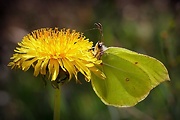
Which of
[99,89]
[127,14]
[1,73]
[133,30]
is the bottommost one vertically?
[99,89]

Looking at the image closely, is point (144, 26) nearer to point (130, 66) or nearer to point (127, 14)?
point (127, 14)

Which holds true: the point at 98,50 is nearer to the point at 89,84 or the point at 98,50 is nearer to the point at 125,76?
the point at 125,76

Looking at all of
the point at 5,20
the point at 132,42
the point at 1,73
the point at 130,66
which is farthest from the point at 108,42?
the point at 5,20

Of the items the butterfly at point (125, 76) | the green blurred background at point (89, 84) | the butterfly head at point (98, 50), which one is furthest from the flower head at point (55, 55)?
the green blurred background at point (89, 84)

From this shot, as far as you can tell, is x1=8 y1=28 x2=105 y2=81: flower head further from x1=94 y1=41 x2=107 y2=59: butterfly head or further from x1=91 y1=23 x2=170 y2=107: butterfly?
x1=91 y1=23 x2=170 y2=107: butterfly

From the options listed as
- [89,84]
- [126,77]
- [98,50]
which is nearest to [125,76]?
[126,77]
